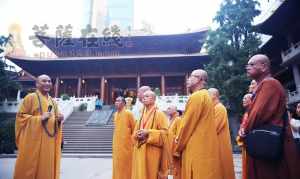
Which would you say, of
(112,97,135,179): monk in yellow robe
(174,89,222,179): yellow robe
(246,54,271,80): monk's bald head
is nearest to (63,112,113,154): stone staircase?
(112,97,135,179): monk in yellow robe

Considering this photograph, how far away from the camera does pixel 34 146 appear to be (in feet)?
11.1

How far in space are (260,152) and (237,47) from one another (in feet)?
40.5

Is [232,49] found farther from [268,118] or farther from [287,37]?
[268,118]

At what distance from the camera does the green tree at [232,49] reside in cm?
1291

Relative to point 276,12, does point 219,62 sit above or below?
below

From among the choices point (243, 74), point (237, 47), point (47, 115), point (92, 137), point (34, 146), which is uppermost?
point (237, 47)

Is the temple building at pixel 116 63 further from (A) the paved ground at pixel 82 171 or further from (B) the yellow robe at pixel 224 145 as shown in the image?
(B) the yellow robe at pixel 224 145

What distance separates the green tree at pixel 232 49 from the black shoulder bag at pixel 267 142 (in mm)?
10762

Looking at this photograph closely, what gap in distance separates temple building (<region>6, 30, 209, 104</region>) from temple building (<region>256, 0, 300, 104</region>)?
5.15 m

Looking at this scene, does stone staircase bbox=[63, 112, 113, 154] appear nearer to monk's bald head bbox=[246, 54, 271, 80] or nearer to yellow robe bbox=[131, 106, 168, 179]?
yellow robe bbox=[131, 106, 168, 179]

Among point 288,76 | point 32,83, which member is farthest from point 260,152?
point 32,83

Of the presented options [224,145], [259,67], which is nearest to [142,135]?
[224,145]

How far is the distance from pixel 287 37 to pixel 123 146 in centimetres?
1421

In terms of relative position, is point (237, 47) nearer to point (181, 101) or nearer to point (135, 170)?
point (181, 101)
